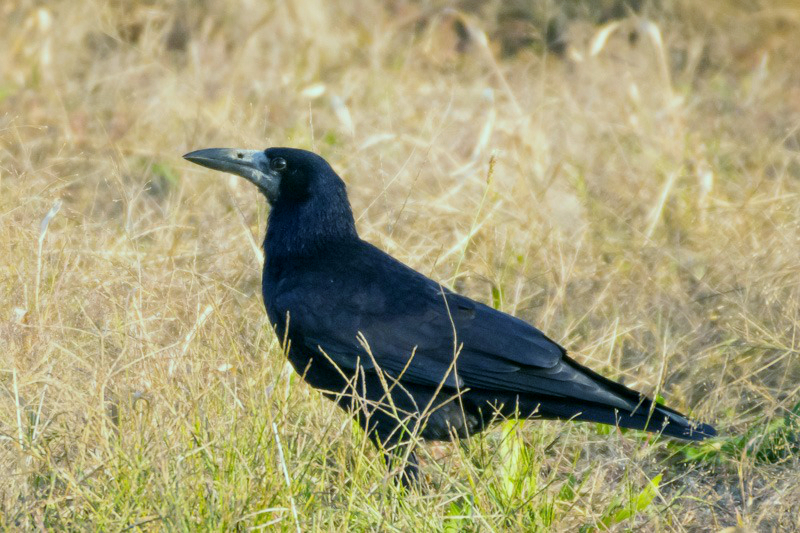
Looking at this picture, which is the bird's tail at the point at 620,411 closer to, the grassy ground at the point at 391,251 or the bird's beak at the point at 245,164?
the grassy ground at the point at 391,251

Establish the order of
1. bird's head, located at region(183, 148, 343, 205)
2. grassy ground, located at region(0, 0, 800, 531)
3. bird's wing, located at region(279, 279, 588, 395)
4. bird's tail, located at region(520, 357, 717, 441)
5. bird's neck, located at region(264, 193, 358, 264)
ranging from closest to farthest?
grassy ground, located at region(0, 0, 800, 531), bird's tail, located at region(520, 357, 717, 441), bird's wing, located at region(279, 279, 588, 395), bird's neck, located at region(264, 193, 358, 264), bird's head, located at region(183, 148, 343, 205)

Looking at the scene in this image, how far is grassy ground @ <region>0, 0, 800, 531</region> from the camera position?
2.91 metres

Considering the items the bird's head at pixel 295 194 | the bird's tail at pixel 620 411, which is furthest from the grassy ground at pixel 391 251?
the bird's head at pixel 295 194

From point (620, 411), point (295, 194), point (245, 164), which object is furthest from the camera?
point (245, 164)

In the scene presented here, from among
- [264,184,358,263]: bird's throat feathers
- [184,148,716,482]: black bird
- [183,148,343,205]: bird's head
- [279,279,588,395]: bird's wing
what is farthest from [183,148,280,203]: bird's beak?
[279,279,588,395]: bird's wing

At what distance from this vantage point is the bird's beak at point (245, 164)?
160 inches

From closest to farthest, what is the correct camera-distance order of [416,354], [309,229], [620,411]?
[620,411], [416,354], [309,229]

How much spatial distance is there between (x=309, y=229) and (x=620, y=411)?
1248 millimetres

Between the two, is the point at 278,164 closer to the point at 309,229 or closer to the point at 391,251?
the point at 309,229

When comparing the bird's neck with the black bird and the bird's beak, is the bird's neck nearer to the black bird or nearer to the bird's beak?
the black bird

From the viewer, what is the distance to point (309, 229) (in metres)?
3.89

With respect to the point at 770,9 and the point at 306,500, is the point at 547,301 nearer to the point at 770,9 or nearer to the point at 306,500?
the point at 306,500

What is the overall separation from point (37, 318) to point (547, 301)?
1952mm

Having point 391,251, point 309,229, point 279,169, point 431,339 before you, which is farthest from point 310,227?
point 391,251
